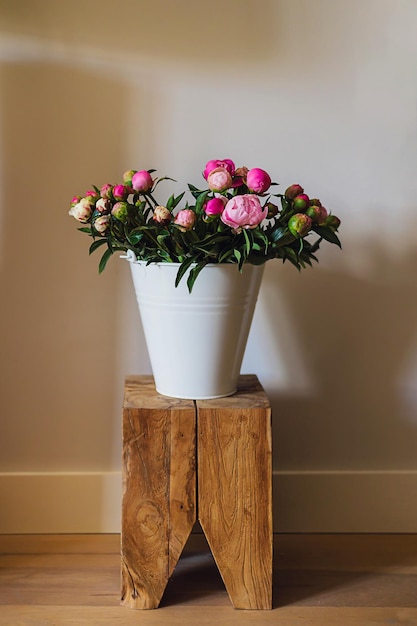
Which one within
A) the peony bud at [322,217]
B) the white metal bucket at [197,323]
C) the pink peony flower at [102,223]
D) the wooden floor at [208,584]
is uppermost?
the peony bud at [322,217]

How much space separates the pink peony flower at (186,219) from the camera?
1.13 meters

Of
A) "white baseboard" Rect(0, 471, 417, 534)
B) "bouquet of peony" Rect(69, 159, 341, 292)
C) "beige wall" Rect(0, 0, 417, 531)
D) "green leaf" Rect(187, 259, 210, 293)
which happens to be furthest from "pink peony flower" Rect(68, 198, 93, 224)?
"white baseboard" Rect(0, 471, 417, 534)

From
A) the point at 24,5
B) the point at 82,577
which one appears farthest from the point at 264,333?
the point at 24,5

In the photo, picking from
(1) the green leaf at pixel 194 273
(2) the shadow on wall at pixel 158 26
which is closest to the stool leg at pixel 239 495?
(1) the green leaf at pixel 194 273

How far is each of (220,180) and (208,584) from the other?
817mm

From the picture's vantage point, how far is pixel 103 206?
47.6 inches

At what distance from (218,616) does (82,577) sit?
0.31 metres

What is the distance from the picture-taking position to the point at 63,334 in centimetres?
158

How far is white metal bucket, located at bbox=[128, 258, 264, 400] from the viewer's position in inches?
48.3

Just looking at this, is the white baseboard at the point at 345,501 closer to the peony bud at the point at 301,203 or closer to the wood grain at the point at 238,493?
the wood grain at the point at 238,493

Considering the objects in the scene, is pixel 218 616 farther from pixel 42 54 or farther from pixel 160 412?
pixel 42 54

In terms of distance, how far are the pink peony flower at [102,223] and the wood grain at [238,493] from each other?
0.38 meters

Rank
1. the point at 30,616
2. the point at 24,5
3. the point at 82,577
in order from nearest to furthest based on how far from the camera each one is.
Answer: the point at 30,616, the point at 82,577, the point at 24,5

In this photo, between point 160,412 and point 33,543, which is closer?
point 160,412
